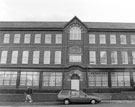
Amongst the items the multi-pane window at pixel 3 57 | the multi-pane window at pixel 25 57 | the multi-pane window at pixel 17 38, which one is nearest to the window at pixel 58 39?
the multi-pane window at pixel 25 57

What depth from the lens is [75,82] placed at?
92.3ft

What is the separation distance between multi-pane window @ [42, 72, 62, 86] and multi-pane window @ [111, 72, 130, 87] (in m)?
9.16

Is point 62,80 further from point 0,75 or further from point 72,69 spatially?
point 0,75

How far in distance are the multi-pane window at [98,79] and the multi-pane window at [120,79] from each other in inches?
49.0

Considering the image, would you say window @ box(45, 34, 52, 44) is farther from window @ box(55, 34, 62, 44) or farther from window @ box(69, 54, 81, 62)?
window @ box(69, 54, 81, 62)

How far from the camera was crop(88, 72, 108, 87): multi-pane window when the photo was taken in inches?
1113

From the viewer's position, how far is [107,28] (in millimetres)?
30156

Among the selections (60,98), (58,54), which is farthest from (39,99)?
(58,54)

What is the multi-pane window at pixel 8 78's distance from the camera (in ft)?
94.0

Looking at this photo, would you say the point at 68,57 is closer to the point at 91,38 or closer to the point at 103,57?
the point at 91,38

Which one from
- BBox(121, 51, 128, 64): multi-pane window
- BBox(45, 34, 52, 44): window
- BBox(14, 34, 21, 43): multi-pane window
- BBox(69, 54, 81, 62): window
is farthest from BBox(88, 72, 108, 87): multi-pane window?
BBox(14, 34, 21, 43): multi-pane window

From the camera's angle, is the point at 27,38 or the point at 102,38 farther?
the point at 27,38

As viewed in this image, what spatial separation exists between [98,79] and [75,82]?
4028 mm

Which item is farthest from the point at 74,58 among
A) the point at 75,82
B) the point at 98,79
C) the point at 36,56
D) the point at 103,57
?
the point at 36,56
